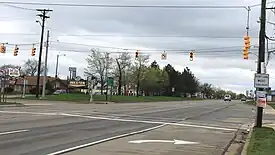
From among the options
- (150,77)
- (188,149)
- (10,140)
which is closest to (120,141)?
(188,149)

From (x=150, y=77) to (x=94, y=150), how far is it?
4500 inches

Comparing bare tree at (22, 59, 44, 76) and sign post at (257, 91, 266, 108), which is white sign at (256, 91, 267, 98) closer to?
sign post at (257, 91, 266, 108)

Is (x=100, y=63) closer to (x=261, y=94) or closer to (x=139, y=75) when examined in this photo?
(x=139, y=75)

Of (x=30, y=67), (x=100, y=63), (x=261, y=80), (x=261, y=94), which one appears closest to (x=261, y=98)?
(x=261, y=94)

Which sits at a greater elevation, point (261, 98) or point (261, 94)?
point (261, 94)

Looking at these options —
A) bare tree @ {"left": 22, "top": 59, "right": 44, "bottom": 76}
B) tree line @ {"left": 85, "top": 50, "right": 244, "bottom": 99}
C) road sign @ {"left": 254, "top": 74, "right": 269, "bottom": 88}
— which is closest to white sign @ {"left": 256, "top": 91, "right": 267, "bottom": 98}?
road sign @ {"left": 254, "top": 74, "right": 269, "bottom": 88}

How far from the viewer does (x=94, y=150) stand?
12.1 m

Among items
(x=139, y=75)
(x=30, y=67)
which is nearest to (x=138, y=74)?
(x=139, y=75)

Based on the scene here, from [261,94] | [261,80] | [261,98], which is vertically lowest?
[261,98]

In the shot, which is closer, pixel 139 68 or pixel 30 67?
pixel 139 68

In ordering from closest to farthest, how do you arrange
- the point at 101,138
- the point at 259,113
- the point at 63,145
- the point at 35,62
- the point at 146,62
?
the point at 63,145
the point at 101,138
the point at 259,113
the point at 146,62
the point at 35,62

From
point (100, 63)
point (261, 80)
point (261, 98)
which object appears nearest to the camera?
point (261, 98)

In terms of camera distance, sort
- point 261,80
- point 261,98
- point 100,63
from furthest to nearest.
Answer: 1. point 100,63
2. point 261,80
3. point 261,98

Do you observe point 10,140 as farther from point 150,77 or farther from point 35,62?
point 35,62
